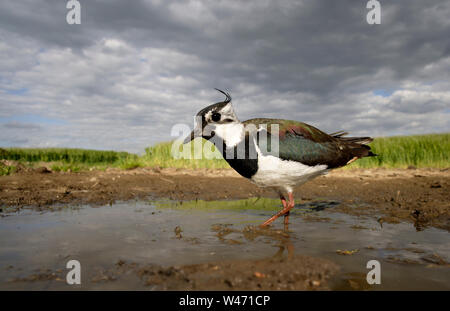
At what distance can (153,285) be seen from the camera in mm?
2400

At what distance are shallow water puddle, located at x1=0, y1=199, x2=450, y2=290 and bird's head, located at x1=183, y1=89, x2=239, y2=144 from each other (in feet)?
4.30

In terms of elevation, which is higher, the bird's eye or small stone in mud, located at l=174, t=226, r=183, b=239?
the bird's eye

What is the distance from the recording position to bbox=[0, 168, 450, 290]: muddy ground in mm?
2498

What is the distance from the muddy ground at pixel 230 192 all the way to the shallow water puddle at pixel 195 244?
81cm

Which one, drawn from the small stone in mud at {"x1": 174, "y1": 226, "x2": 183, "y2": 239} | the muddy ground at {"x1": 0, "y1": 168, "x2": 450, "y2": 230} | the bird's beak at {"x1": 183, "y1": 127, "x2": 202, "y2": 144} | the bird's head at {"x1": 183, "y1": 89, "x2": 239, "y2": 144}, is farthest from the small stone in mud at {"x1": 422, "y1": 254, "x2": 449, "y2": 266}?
the bird's beak at {"x1": 183, "y1": 127, "x2": 202, "y2": 144}

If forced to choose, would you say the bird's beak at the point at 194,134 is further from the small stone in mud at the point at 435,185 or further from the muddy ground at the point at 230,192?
the small stone in mud at the point at 435,185

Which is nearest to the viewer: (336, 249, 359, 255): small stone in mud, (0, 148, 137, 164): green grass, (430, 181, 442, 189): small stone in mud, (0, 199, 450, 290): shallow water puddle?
(0, 199, 450, 290): shallow water puddle

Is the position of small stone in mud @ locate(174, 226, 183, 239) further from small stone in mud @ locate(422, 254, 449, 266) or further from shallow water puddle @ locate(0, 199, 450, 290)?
small stone in mud @ locate(422, 254, 449, 266)

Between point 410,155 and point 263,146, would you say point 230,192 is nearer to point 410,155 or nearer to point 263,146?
point 263,146

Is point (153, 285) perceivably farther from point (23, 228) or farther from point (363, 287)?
point (23, 228)

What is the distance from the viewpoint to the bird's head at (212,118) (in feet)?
14.2

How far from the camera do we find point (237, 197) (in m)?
Result: 7.31

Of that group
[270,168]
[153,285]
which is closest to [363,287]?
[153,285]

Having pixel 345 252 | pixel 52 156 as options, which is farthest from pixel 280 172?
pixel 52 156
